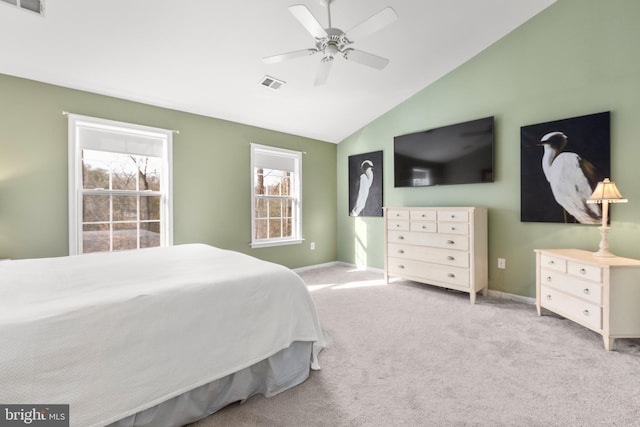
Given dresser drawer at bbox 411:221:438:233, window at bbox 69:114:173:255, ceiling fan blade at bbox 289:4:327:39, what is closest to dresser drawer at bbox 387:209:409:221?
dresser drawer at bbox 411:221:438:233

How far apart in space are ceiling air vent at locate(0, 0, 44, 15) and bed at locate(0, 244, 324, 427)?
1838 millimetres

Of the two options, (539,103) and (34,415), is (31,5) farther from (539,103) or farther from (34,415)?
(539,103)

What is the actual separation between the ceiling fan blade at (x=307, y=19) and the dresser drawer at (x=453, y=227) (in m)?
2.43

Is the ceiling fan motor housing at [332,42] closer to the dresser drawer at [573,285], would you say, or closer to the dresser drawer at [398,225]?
the dresser drawer at [398,225]

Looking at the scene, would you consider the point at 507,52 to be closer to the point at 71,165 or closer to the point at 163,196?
the point at 163,196

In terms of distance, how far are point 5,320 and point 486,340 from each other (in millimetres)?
2910

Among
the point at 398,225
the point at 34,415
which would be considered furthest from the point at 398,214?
the point at 34,415

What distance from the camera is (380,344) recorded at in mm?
2297

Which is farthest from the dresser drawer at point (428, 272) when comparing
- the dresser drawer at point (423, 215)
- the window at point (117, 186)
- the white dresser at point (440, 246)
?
the window at point (117, 186)

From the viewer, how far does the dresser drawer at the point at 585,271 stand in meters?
2.22

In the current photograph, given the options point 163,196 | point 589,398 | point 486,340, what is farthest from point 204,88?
point 589,398

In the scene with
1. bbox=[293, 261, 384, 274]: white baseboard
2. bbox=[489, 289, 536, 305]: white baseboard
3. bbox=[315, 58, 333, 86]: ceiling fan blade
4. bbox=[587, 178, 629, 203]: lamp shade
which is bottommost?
bbox=[489, 289, 536, 305]: white baseboard

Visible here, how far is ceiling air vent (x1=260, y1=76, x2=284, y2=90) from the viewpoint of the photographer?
11.0 feet

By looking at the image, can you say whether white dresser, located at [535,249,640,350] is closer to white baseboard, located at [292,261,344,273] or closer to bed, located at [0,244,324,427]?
bed, located at [0,244,324,427]
